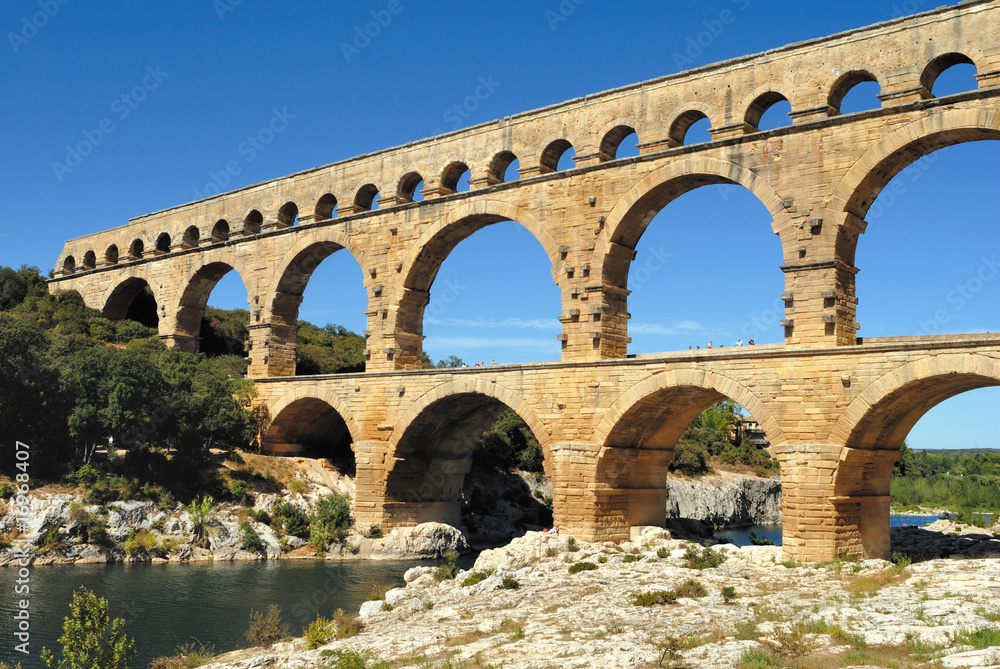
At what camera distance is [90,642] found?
1270cm

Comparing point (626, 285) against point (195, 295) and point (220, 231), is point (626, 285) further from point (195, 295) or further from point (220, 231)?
point (195, 295)

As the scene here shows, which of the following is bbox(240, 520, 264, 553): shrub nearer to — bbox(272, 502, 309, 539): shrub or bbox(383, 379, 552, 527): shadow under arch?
bbox(272, 502, 309, 539): shrub

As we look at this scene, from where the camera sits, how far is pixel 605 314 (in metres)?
23.0

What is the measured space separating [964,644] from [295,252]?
985 inches

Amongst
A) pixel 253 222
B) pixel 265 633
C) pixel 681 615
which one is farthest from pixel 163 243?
pixel 681 615

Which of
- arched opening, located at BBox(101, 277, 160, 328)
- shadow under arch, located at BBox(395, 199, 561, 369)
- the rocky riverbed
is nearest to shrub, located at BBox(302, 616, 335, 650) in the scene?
the rocky riverbed

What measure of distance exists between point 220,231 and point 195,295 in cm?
284

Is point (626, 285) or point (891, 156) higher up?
point (891, 156)

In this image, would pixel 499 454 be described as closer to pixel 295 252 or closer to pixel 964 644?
pixel 295 252

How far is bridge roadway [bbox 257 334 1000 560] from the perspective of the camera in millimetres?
18109

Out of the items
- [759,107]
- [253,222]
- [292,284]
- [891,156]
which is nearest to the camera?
[891,156]

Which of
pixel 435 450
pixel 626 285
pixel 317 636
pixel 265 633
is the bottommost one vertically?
pixel 265 633

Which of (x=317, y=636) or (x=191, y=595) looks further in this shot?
(x=191, y=595)

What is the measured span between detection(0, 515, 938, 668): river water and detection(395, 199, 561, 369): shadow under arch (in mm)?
7090
